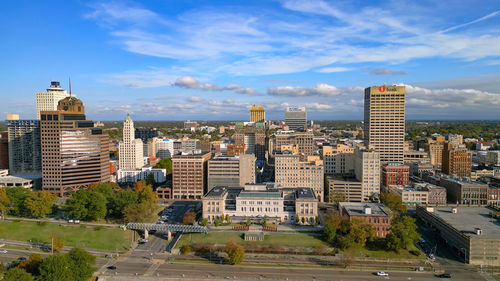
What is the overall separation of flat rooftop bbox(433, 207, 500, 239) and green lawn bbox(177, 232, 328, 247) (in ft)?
134

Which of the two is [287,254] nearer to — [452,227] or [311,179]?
[452,227]

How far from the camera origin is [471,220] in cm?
10944

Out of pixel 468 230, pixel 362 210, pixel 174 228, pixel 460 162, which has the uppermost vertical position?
pixel 460 162

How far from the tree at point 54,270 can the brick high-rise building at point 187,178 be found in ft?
268

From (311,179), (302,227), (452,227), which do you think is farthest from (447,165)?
(302,227)

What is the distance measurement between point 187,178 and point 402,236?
93254 millimetres

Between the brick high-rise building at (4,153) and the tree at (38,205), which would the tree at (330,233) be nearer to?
the tree at (38,205)

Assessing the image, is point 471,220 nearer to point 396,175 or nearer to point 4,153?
point 396,175

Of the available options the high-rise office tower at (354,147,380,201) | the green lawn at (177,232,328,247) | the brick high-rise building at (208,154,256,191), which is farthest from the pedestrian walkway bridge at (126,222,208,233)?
the high-rise office tower at (354,147,380,201)

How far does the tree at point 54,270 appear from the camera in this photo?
7375 centimetres

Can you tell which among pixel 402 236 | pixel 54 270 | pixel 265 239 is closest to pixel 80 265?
pixel 54 270

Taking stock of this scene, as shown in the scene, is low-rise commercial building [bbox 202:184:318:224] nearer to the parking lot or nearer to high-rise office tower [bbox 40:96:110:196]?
the parking lot

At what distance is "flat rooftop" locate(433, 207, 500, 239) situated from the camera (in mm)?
97812

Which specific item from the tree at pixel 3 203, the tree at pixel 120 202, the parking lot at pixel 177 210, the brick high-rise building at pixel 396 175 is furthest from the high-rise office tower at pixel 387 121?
the tree at pixel 3 203
